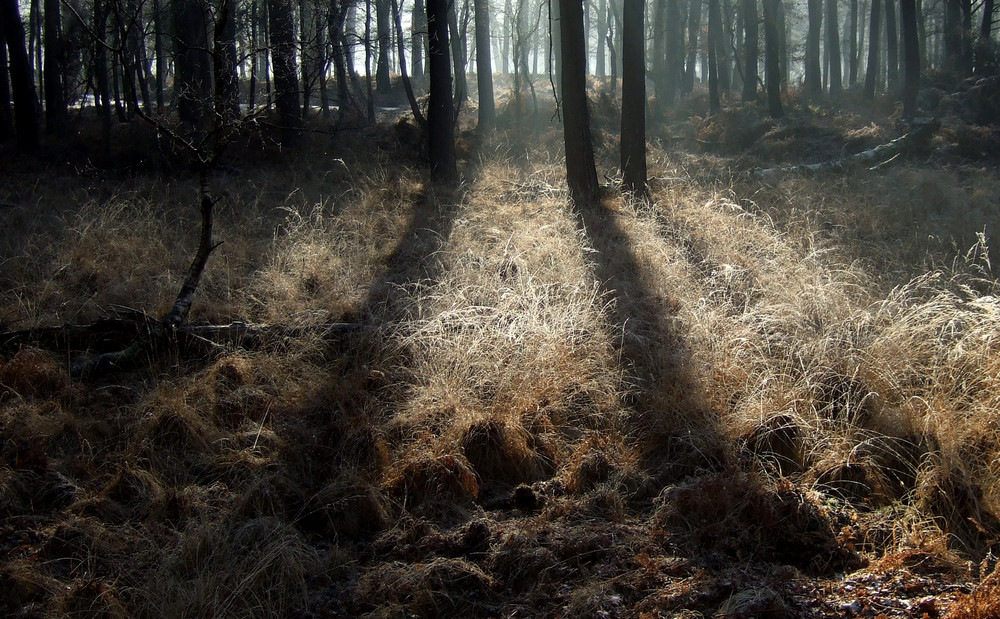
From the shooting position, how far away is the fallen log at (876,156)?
13062 millimetres

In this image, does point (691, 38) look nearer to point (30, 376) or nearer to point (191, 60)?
point (191, 60)

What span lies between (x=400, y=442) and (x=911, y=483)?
2791 millimetres

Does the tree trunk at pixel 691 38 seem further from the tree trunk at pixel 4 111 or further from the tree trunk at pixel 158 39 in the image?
the tree trunk at pixel 4 111

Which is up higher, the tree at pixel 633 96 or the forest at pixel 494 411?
the tree at pixel 633 96

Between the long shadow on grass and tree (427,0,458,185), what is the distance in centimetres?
524

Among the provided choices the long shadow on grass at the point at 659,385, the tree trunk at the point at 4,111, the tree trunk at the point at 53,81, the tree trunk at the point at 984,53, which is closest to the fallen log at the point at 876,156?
the long shadow on grass at the point at 659,385

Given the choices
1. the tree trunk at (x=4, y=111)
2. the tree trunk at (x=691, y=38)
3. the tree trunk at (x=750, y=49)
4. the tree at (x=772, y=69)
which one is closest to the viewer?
the tree trunk at (x=4, y=111)

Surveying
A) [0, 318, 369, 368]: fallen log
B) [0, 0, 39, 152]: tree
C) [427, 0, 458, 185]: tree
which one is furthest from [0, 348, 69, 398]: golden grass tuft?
[0, 0, 39, 152]: tree

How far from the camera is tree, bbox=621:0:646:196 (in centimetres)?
1039

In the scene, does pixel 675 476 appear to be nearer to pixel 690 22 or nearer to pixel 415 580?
pixel 415 580

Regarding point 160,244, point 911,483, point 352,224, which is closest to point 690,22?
point 352,224

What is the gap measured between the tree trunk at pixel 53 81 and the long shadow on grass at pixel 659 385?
14139mm

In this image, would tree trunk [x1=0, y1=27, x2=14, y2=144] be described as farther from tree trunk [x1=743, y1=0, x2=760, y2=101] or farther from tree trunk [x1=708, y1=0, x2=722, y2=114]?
tree trunk [x1=743, y1=0, x2=760, y2=101]

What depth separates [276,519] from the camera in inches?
133
